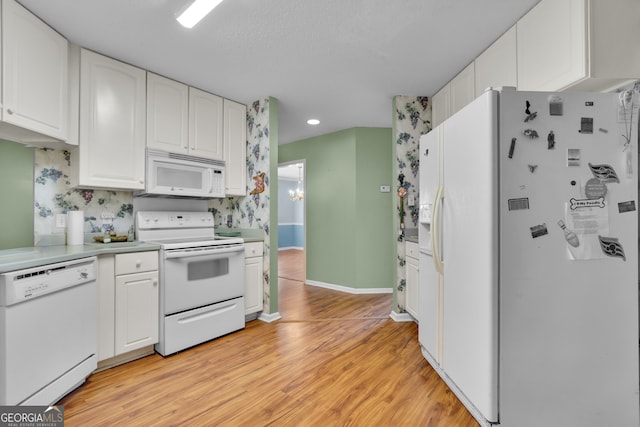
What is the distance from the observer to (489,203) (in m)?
1.45

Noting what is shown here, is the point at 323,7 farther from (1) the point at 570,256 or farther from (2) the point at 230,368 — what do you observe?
(2) the point at 230,368

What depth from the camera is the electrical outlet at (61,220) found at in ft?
7.37

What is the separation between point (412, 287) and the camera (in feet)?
9.34

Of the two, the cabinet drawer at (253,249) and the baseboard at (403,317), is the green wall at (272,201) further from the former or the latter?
the baseboard at (403,317)

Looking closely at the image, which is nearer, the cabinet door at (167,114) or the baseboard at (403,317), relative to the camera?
the cabinet door at (167,114)

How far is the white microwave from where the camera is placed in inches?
99.9

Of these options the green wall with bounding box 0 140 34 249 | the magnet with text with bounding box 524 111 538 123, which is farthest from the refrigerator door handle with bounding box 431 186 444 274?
the green wall with bounding box 0 140 34 249


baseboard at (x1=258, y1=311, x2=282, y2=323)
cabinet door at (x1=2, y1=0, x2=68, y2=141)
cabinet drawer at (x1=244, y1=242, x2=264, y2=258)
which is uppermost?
cabinet door at (x1=2, y1=0, x2=68, y2=141)

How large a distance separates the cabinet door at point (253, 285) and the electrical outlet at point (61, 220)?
150 centimetres

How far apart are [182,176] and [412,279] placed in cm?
244

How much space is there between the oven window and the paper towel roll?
841 mm

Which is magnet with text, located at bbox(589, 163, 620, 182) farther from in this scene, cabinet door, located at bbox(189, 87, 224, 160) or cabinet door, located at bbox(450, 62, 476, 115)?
cabinet door, located at bbox(189, 87, 224, 160)

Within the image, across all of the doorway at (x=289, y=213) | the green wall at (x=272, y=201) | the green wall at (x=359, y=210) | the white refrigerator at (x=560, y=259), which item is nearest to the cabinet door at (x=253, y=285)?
the green wall at (x=272, y=201)

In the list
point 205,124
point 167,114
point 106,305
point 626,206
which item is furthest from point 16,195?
point 626,206
